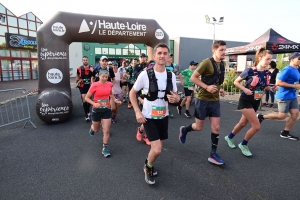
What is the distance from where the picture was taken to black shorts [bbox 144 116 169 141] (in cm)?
262

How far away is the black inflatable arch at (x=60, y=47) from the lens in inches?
221

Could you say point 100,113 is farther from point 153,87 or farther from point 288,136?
point 288,136

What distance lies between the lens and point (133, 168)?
331cm

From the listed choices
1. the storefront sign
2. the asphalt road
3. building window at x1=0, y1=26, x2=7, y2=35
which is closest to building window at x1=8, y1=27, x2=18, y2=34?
building window at x1=0, y1=26, x2=7, y2=35

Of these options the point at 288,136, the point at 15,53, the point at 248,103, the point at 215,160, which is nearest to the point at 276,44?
the point at 288,136

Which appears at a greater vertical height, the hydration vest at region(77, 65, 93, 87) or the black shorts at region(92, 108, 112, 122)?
the hydration vest at region(77, 65, 93, 87)

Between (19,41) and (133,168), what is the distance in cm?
2225

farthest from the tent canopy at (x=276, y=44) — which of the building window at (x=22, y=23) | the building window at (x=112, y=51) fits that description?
the building window at (x=112, y=51)

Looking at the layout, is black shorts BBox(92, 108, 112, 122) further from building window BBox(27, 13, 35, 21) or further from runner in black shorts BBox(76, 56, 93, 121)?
building window BBox(27, 13, 35, 21)

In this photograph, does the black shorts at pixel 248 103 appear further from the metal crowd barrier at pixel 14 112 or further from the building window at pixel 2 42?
the building window at pixel 2 42

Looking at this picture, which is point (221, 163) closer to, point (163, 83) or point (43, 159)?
point (163, 83)

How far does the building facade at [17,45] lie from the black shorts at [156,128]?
21960 mm

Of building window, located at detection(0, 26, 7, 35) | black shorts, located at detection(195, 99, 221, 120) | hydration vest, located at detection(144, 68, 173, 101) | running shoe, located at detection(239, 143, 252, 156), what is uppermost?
building window, located at detection(0, 26, 7, 35)

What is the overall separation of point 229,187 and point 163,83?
1.71 metres
